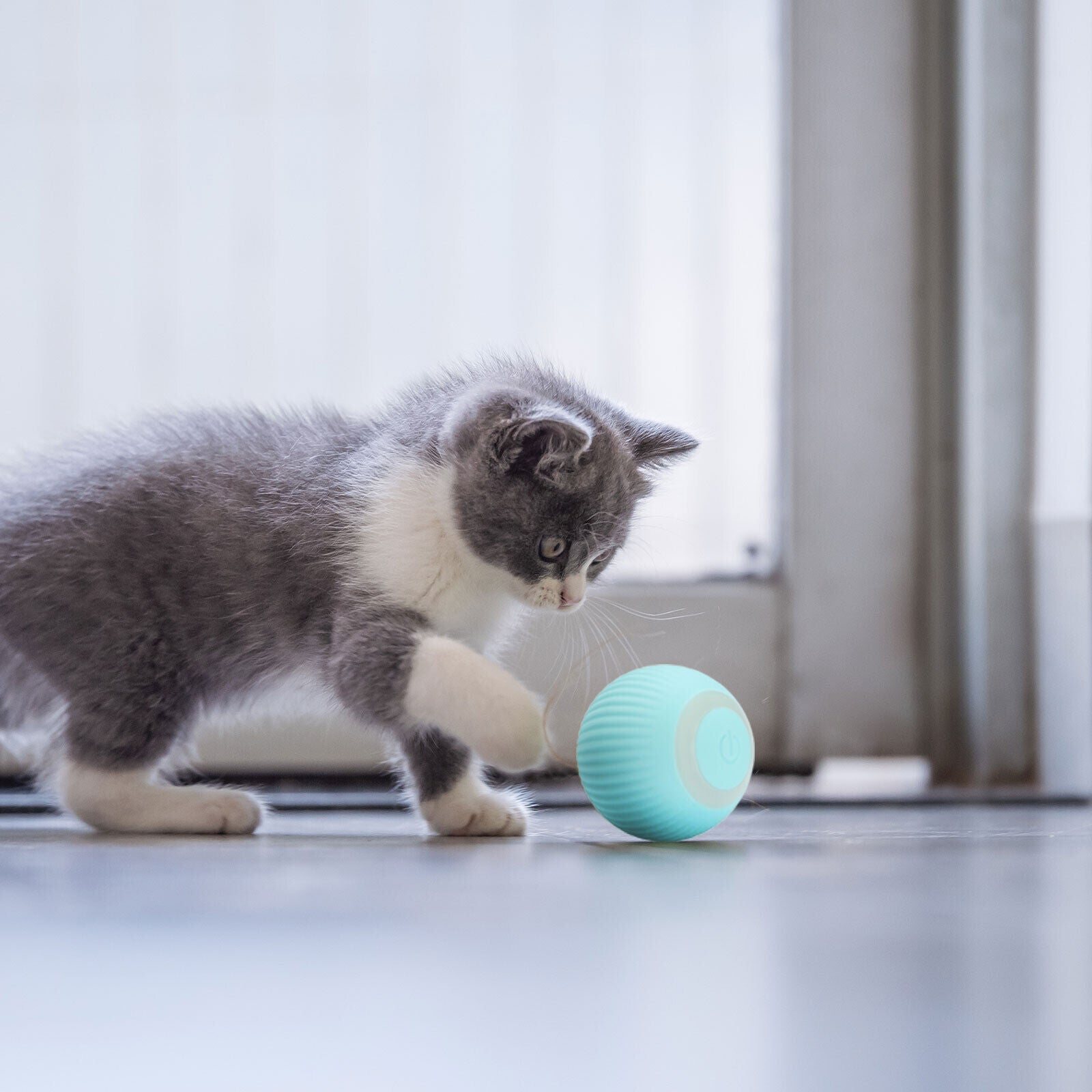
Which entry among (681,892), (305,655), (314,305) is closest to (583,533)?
(305,655)

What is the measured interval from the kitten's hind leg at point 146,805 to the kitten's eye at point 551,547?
42 centimetres

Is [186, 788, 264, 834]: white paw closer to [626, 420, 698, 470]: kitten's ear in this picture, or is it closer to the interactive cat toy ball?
the interactive cat toy ball

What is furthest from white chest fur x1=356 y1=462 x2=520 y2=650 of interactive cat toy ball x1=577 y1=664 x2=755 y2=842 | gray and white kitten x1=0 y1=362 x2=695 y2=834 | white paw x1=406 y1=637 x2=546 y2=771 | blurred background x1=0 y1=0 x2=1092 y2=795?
blurred background x1=0 y1=0 x2=1092 y2=795

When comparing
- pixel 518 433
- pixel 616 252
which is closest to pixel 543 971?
pixel 518 433

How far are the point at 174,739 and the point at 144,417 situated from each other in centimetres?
42

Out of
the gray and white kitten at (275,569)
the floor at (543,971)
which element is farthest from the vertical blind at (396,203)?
the floor at (543,971)

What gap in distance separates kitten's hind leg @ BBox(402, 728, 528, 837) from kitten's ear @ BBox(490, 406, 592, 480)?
1.00 feet

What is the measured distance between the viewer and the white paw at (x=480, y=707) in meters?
1.17

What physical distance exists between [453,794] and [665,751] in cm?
33

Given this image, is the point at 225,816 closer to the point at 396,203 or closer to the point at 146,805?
the point at 146,805

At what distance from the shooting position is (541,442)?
1.29 m

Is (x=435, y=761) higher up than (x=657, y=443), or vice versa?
(x=657, y=443)

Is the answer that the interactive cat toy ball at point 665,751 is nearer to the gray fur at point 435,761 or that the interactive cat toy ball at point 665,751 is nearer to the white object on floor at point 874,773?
the gray fur at point 435,761

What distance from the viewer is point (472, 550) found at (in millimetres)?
1346
